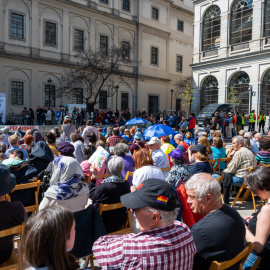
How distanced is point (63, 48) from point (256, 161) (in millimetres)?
26985

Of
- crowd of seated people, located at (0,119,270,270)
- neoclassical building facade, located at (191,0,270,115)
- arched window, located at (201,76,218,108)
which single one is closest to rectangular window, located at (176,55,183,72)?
neoclassical building facade, located at (191,0,270,115)

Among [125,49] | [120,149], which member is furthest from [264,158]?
[125,49]

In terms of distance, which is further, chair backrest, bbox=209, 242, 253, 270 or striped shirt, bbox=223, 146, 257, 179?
striped shirt, bbox=223, 146, 257, 179

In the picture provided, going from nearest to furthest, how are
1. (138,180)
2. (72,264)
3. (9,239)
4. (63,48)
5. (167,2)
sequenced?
(72,264) < (9,239) < (138,180) < (63,48) < (167,2)

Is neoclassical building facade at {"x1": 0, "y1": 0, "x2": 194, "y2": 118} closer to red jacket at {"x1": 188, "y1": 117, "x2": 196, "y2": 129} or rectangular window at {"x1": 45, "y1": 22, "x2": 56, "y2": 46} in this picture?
rectangular window at {"x1": 45, "y1": 22, "x2": 56, "y2": 46}

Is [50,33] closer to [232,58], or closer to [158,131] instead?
[232,58]

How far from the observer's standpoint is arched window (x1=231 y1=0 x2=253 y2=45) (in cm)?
2828

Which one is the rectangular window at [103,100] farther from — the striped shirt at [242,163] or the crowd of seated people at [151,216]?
the crowd of seated people at [151,216]

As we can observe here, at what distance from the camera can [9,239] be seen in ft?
10.3

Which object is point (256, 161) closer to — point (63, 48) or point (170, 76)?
point (63, 48)

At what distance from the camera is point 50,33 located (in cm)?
2903

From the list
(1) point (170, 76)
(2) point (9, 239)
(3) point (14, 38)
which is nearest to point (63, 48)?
(3) point (14, 38)

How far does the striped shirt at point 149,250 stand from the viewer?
1912mm

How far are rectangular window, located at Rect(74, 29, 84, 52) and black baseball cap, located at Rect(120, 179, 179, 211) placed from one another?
1217 inches
